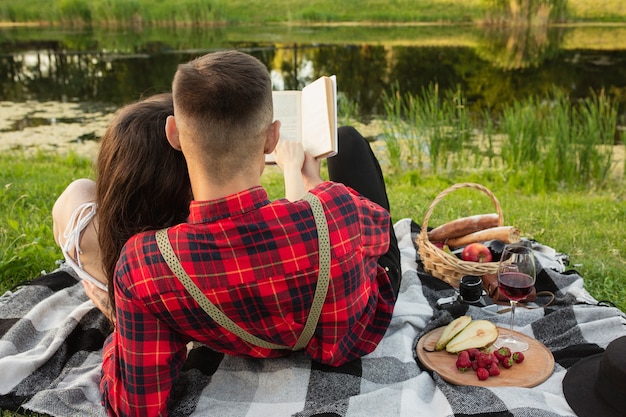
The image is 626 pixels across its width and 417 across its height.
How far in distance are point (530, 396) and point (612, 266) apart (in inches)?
76.2

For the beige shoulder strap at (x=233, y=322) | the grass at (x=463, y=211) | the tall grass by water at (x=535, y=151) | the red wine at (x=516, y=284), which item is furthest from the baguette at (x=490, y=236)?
the tall grass by water at (x=535, y=151)

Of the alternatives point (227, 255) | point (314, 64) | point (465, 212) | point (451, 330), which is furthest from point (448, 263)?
point (314, 64)

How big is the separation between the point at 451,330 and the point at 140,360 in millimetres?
1408

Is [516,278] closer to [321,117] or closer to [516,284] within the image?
[516,284]

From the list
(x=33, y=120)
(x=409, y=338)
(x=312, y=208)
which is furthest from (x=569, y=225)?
(x=33, y=120)

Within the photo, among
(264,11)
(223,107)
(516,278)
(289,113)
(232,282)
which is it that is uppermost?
(264,11)

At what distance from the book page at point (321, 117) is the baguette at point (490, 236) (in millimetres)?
1506

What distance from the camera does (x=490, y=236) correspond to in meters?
3.67

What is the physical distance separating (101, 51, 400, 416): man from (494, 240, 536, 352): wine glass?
749mm

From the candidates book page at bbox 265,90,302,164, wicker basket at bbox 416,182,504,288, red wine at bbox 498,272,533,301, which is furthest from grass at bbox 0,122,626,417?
book page at bbox 265,90,302,164

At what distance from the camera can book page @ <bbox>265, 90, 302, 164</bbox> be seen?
9.07 feet

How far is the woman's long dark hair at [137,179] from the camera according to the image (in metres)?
2.36

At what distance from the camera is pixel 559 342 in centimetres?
293

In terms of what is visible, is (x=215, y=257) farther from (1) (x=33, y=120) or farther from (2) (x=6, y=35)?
(2) (x=6, y=35)
